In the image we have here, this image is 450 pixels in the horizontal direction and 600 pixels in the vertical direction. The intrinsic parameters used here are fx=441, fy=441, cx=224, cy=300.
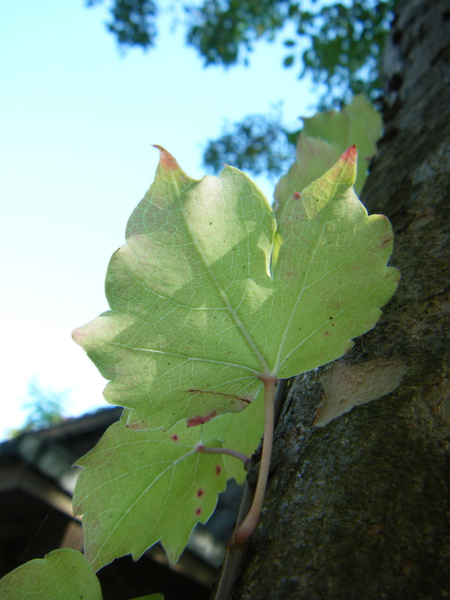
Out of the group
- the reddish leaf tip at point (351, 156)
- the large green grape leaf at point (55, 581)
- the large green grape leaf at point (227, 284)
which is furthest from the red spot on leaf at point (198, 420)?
the reddish leaf tip at point (351, 156)

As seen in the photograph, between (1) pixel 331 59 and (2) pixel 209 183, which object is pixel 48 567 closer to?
(2) pixel 209 183

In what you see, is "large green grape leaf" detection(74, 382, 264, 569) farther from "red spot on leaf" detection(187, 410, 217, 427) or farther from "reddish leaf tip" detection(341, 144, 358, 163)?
"reddish leaf tip" detection(341, 144, 358, 163)

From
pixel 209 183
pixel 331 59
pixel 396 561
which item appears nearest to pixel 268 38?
pixel 331 59

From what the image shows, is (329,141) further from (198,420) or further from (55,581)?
(55,581)

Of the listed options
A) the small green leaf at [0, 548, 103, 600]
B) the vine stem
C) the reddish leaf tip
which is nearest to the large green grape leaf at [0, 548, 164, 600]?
the small green leaf at [0, 548, 103, 600]

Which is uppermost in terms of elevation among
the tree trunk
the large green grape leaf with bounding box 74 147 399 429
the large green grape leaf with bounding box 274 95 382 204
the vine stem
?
the large green grape leaf with bounding box 274 95 382 204

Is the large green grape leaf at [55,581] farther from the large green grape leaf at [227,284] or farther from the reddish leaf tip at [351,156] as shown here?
the reddish leaf tip at [351,156]
